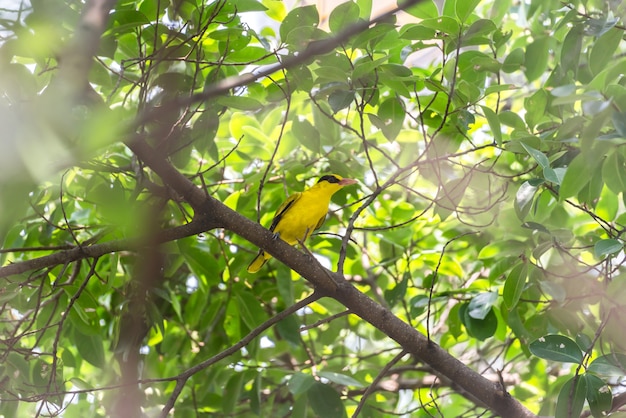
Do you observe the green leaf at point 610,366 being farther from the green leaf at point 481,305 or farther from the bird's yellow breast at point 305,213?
the bird's yellow breast at point 305,213

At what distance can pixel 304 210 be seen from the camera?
3734 millimetres

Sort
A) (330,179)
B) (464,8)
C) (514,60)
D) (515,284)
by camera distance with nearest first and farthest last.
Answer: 1. (464,8)
2. (515,284)
3. (514,60)
4. (330,179)

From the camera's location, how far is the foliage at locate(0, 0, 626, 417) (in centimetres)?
231

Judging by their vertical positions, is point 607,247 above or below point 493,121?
below

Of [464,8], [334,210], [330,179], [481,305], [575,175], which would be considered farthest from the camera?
[330,179]

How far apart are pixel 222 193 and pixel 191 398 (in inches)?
42.9

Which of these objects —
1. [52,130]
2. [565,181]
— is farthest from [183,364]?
[52,130]

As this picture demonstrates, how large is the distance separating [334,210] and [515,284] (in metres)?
1.00

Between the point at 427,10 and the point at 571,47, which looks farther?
the point at 571,47

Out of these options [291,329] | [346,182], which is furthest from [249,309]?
[346,182]

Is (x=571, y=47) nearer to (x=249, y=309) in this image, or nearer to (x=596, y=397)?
(x=596, y=397)

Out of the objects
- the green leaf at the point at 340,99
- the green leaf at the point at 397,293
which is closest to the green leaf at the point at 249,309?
the green leaf at the point at 397,293

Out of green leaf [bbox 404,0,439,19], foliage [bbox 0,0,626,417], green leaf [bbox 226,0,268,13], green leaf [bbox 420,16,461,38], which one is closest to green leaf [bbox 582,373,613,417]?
foliage [bbox 0,0,626,417]

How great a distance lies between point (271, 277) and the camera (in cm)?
371
